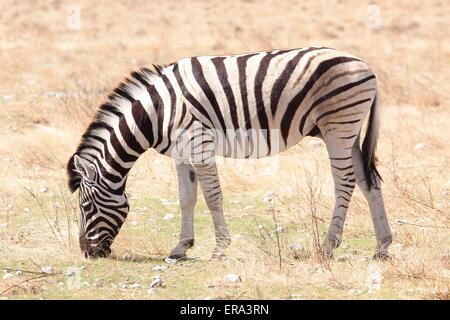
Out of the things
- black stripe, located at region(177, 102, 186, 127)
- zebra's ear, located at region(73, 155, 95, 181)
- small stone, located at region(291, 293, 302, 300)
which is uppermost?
black stripe, located at region(177, 102, 186, 127)

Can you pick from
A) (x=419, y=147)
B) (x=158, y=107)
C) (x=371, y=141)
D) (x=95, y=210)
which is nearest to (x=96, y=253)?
(x=95, y=210)

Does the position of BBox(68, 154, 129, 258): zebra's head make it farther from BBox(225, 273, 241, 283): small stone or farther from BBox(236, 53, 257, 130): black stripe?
BBox(225, 273, 241, 283): small stone

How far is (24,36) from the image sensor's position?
24.1 meters

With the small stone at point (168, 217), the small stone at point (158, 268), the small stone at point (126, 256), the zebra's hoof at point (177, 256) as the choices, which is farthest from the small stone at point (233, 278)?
the small stone at point (168, 217)

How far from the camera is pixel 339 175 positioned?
7035 mm

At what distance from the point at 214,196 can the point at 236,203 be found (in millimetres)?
1908

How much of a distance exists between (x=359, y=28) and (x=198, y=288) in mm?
22316

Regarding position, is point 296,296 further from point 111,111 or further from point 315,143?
point 315,143

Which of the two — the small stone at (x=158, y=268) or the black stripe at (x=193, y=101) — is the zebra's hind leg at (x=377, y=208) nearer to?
the black stripe at (x=193, y=101)

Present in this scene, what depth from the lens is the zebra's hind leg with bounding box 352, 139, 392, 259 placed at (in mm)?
7020

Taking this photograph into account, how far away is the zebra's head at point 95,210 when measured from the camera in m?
7.11

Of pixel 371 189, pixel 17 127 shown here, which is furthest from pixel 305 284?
pixel 17 127

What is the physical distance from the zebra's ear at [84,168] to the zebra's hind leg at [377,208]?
2.40 meters

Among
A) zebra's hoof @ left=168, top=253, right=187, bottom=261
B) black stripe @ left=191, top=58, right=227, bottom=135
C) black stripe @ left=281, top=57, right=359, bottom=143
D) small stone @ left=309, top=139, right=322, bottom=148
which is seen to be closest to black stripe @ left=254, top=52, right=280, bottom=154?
black stripe @ left=281, top=57, right=359, bottom=143
